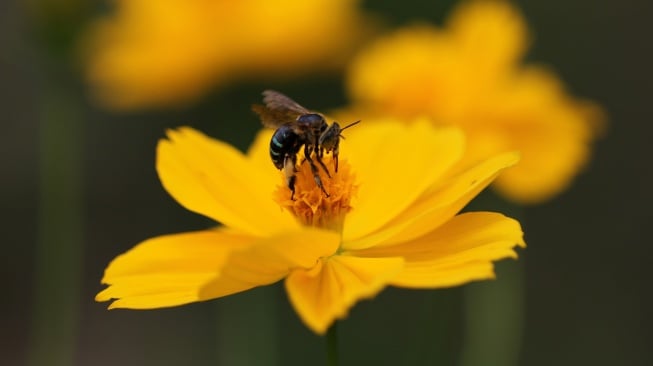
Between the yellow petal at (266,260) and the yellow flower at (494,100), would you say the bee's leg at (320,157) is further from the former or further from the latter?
the yellow flower at (494,100)

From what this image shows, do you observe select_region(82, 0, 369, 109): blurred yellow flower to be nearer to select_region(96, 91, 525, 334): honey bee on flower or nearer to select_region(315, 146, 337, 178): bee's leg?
select_region(96, 91, 525, 334): honey bee on flower

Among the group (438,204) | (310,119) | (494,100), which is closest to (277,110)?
(310,119)

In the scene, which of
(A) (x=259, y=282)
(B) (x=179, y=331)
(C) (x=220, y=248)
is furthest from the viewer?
(B) (x=179, y=331)

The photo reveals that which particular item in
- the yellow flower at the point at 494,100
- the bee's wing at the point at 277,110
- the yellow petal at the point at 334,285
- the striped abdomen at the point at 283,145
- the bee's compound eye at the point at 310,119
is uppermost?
the yellow flower at the point at 494,100

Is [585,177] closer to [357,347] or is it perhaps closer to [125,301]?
[357,347]

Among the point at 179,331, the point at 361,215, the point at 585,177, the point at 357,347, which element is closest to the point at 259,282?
the point at 361,215

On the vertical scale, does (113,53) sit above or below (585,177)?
above

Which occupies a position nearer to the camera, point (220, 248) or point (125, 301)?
point (125, 301)

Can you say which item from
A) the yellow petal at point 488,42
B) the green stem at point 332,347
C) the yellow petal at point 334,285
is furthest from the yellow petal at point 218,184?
the yellow petal at point 488,42
